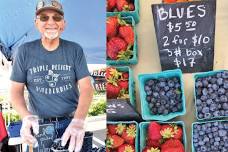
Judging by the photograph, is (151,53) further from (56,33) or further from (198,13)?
(56,33)

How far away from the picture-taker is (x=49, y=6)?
2318 millimetres

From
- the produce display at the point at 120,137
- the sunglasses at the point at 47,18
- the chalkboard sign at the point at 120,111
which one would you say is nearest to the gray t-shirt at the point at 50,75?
the sunglasses at the point at 47,18

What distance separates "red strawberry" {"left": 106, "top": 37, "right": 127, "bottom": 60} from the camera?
2.69m

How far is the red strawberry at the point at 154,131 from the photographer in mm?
2660

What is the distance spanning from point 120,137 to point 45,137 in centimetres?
55

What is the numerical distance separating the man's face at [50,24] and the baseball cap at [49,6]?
2cm

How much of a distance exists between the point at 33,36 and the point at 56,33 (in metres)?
0.12

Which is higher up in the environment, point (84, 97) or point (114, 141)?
point (84, 97)

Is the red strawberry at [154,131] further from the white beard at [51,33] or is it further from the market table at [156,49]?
the white beard at [51,33]

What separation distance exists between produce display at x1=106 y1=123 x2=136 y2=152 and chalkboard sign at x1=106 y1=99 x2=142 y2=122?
4cm

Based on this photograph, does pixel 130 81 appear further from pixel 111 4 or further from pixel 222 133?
pixel 222 133

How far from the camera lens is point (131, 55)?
2.71 m

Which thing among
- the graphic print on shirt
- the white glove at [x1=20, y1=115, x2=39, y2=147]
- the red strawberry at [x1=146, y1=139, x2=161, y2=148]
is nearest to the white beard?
the graphic print on shirt

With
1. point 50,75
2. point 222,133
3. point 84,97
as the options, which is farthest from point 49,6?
point 222,133
